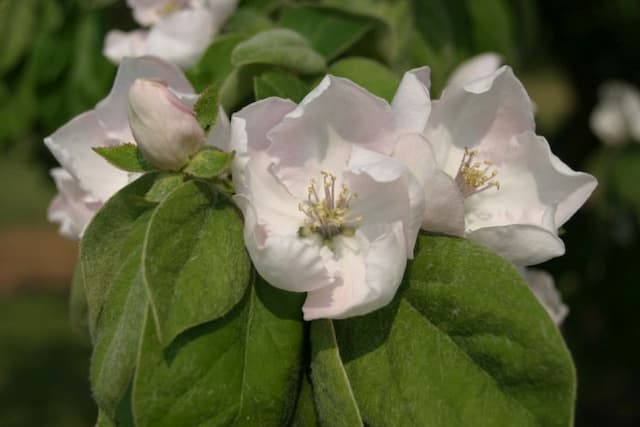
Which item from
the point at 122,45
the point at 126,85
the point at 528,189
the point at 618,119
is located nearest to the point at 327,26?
the point at 122,45

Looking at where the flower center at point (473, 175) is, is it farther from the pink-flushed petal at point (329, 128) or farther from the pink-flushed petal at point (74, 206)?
the pink-flushed petal at point (74, 206)

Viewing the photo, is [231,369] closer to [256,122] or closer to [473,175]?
[256,122]

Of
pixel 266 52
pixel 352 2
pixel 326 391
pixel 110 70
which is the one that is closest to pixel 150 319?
pixel 326 391

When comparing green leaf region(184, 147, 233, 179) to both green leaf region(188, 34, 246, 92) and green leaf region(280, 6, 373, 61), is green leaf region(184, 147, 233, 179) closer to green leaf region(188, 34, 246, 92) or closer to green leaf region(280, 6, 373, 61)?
green leaf region(188, 34, 246, 92)

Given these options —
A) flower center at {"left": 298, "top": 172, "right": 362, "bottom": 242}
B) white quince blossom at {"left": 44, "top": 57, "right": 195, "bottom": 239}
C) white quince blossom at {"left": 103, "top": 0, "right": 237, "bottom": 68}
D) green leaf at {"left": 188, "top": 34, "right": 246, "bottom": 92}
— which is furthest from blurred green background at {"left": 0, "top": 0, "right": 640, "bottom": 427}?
flower center at {"left": 298, "top": 172, "right": 362, "bottom": 242}

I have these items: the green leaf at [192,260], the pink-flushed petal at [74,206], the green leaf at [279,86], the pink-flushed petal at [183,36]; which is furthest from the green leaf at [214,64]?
the green leaf at [192,260]

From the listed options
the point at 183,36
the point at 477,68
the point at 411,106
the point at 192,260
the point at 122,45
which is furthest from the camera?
the point at 477,68

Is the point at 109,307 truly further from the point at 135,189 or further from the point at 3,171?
the point at 3,171
